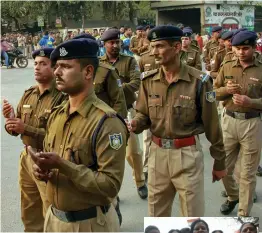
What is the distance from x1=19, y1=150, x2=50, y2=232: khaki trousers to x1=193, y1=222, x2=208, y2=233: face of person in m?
1.68

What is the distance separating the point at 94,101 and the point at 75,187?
19.8 inches

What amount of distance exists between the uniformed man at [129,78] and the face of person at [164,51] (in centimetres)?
179

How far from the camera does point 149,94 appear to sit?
383 cm

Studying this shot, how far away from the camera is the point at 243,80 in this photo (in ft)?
15.4

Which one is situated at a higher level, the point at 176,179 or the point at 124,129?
the point at 124,129

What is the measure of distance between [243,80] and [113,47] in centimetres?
168

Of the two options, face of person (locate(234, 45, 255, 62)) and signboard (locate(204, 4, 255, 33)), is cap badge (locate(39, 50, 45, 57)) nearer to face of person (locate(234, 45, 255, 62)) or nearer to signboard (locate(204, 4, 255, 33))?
face of person (locate(234, 45, 255, 62))

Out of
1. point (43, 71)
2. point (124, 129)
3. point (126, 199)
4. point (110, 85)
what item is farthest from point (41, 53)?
point (126, 199)

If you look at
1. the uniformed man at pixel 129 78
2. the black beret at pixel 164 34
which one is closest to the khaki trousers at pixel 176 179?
the black beret at pixel 164 34

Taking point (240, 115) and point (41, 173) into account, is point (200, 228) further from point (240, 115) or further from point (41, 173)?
point (240, 115)

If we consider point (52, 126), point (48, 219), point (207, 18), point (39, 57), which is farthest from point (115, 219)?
point (207, 18)

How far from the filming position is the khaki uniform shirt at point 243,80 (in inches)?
183

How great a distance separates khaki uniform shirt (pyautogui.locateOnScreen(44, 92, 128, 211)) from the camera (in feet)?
7.84

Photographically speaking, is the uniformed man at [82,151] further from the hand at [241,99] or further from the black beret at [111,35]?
the black beret at [111,35]
